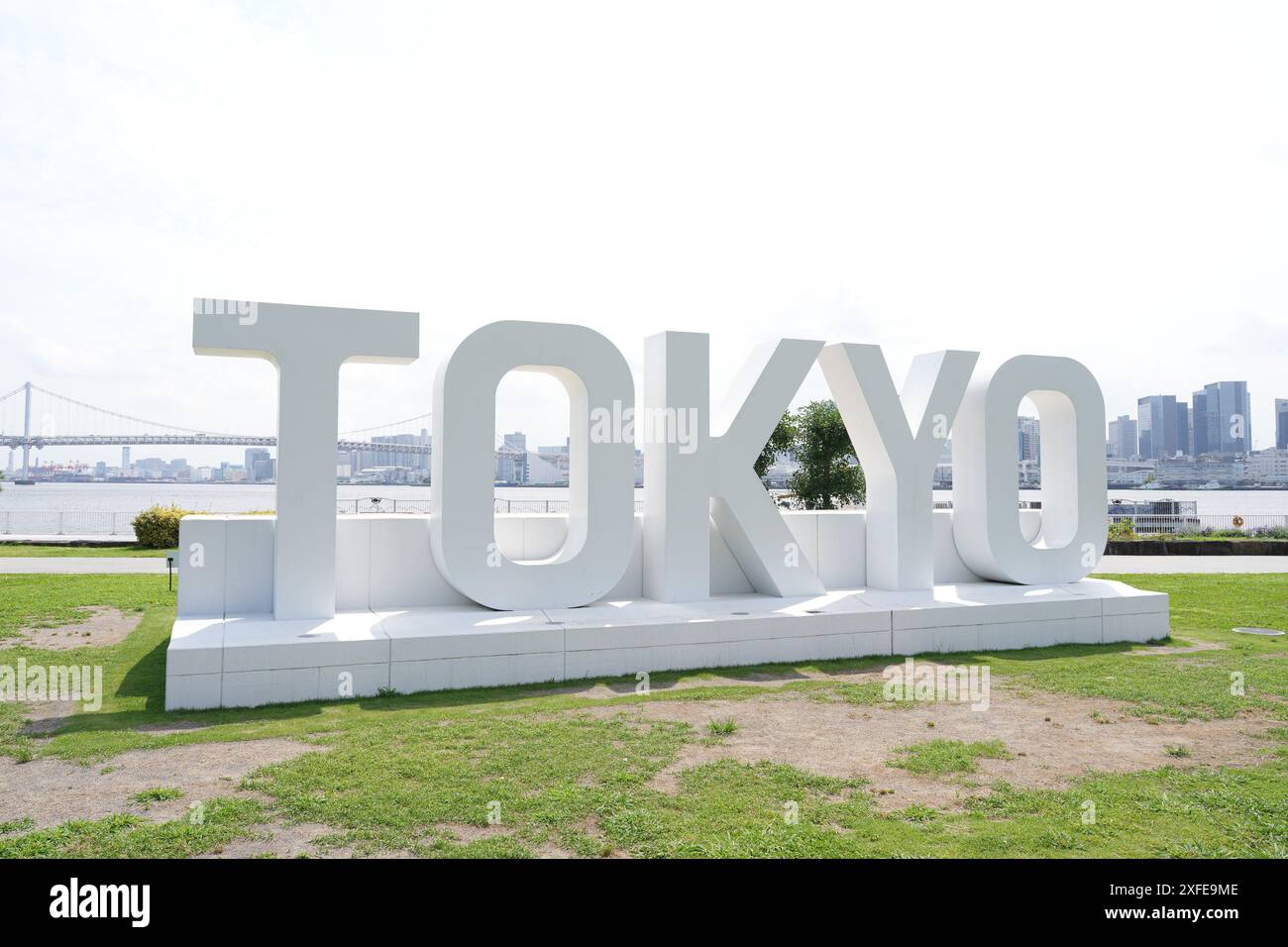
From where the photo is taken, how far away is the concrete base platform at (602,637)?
8.67 meters

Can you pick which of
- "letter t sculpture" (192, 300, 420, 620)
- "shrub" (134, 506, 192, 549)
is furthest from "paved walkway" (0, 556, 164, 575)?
"letter t sculpture" (192, 300, 420, 620)

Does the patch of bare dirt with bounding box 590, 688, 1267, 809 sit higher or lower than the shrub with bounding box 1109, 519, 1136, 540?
lower

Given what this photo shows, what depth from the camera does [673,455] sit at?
38.5 feet

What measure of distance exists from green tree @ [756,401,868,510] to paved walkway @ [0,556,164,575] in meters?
15.9

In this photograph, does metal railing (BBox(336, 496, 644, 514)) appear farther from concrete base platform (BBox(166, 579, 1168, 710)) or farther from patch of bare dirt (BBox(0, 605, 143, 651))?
patch of bare dirt (BBox(0, 605, 143, 651))

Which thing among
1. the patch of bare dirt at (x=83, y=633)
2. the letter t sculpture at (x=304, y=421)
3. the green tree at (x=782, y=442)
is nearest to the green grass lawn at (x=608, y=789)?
the letter t sculpture at (x=304, y=421)

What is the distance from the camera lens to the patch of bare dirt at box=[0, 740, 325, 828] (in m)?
5.65

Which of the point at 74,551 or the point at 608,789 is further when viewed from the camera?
the point at 74,551

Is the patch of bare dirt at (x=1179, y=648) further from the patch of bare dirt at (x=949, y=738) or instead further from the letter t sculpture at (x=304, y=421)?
the letter t sculpture at (x=304, y=421)

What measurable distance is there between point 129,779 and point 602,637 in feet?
16.1

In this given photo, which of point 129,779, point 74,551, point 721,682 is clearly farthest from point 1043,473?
point 74,551

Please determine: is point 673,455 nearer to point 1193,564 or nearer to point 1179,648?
point 1179,648
